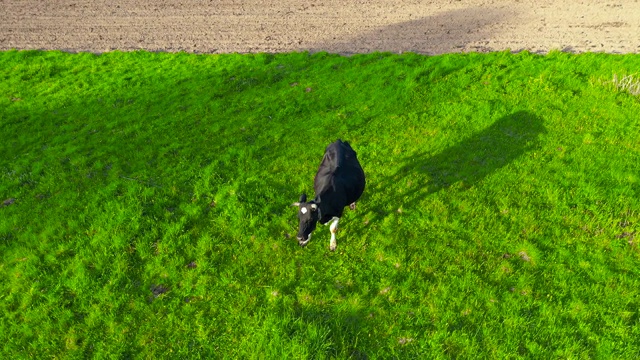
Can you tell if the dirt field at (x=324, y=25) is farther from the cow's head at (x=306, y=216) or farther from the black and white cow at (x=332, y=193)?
the cow's head at (x=306, y=216)

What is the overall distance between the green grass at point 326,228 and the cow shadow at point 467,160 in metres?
0.06

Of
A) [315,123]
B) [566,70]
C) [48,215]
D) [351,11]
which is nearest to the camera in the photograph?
[48,215]

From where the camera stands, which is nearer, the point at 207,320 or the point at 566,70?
the point at 207,320

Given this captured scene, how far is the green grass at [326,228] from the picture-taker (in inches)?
248

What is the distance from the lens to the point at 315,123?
38.3 feet

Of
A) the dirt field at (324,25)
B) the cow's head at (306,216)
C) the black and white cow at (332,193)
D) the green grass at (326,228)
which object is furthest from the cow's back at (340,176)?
the dirt field at (324,25)

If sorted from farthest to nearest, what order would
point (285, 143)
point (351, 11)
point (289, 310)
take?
point (351, 11) → point (285, 143) → point (289, 310)

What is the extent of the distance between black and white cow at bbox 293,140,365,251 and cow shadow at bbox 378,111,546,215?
170cm

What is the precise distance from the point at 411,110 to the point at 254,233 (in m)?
6.84

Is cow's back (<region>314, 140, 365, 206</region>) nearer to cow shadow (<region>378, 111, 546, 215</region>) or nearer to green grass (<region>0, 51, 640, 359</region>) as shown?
green grass (<region>0, 51, 640, 359</region>)

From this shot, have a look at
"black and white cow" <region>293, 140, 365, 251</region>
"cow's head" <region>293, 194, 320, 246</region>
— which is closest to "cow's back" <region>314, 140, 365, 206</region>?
"black and white cow" <region>293, 140, 365, 251</region>

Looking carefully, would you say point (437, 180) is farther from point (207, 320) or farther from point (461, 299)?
point (207, 320)

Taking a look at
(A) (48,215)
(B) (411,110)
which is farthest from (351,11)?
(A) (48,215)

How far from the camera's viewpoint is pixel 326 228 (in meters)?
8.27
